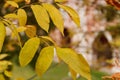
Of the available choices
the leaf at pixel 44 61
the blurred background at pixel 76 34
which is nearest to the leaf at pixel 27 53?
the leaf at pixel 44 61

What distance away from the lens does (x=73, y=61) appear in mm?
885

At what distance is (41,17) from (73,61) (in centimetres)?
17

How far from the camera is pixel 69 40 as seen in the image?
17.4 ft

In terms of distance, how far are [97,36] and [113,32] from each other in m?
1.77

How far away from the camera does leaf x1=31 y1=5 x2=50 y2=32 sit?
2.98ft

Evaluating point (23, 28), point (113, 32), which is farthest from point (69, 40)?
point (23, 28)

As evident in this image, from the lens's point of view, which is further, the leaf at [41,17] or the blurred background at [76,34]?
the blurred background at [76,34]

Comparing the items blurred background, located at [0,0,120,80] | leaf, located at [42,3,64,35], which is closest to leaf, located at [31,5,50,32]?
leaf, located at [42,3,64,35]

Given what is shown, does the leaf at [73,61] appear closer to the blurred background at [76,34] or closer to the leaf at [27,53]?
the leaf at [27,53]

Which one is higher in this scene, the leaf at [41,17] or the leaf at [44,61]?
the leaf at [41,17]

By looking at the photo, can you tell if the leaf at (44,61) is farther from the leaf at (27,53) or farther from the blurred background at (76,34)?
the blurred background at (76,34)

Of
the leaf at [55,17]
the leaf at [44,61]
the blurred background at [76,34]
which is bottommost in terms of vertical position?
the blurred background at [76,34]

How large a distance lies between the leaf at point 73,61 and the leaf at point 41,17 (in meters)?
0.08

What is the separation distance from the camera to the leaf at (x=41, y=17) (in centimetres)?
91
